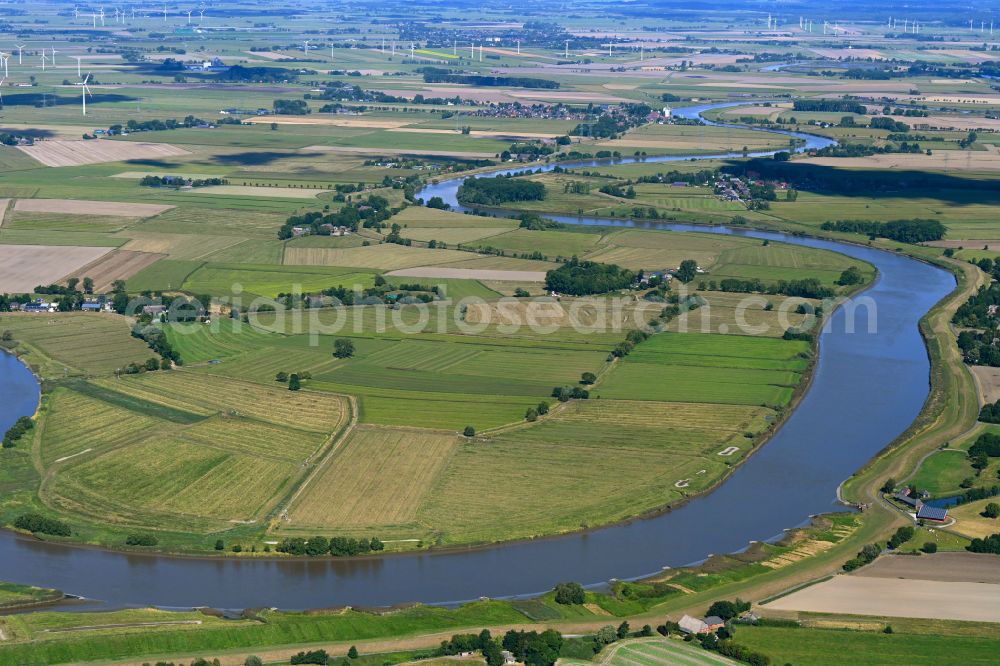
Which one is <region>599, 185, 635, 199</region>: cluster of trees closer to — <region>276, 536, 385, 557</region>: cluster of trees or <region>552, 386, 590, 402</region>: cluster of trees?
<region>552, 386, 590, 402</region>: cluster of trees

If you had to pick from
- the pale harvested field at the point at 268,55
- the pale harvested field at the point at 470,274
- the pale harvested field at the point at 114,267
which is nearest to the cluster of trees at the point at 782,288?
the pale harvested field at the point at 470,274

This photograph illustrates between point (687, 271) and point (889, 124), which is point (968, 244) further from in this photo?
point (889, 124)

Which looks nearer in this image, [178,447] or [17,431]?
[178,447]

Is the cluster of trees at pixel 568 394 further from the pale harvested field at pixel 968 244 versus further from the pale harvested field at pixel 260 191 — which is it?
the pale harvested field at pixel 260 191

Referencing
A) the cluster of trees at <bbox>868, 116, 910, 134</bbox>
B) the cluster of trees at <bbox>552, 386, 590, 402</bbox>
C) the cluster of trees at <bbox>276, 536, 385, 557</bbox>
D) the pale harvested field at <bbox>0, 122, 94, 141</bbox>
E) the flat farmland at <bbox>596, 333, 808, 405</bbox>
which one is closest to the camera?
the cluster of trees at <bbox>276, 536, 385, 557</bbox>

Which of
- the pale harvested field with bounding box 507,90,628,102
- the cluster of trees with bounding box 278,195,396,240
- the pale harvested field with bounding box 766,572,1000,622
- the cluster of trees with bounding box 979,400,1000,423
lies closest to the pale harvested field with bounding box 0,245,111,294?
the cluster of trees with bounding box 278,195,396,240

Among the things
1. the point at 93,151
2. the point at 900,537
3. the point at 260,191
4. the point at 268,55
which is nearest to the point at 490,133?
the point at 93,151

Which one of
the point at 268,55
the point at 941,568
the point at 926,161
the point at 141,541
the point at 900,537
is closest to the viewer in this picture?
the point at 941,568

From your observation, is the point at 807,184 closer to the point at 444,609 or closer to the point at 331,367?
the point at 331,367

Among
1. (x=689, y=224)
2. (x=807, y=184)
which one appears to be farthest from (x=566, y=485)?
(x=807, y=184)
